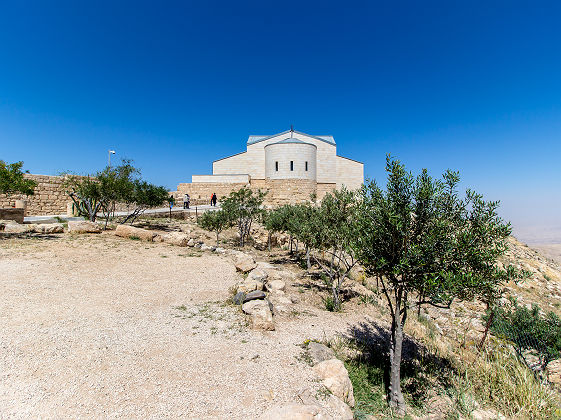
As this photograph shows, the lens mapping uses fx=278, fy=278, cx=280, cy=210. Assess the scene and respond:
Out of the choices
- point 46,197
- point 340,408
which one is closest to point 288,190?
point 46,197

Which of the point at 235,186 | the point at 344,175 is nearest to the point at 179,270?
the point at 235,186

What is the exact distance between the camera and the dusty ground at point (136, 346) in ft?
12.9

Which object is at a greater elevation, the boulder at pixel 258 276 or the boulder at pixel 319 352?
the boulder at pixel 258 276

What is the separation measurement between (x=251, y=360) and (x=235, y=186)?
31597mm

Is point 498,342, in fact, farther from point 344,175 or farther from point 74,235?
point 344,175

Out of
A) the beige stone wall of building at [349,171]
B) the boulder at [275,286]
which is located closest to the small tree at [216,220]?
the boulder at [275,286]

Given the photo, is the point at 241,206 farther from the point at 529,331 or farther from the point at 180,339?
the point at 529,331

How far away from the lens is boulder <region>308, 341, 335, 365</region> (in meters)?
5.46

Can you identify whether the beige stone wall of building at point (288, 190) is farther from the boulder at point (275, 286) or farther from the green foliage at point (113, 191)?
the boulder at point (275, 286)

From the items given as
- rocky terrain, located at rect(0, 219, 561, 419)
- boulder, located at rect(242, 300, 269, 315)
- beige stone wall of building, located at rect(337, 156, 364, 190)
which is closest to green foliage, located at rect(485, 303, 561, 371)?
rocky terrain, located at rect(0, 219, 561, 419)

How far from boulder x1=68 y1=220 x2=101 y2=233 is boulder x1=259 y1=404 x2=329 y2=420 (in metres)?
15.1

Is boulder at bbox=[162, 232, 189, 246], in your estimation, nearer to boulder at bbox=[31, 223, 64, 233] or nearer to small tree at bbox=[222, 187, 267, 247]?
small tree at bbox=[222, 187, 267, 247]

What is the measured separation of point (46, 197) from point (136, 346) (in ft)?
68.1

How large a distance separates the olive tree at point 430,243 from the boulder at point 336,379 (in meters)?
1.12
